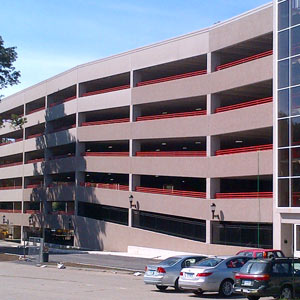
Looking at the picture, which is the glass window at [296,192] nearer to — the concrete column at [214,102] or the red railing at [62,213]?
the concrete column at [214,102]

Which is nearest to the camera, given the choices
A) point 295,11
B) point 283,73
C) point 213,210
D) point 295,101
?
point 295,101

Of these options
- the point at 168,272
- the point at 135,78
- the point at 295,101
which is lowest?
the point at 168,272

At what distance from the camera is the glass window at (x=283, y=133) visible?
40000 millimetres

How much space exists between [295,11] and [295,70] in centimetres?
355

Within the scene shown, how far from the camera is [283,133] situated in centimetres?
4034

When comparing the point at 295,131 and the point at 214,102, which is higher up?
the point at 214,102

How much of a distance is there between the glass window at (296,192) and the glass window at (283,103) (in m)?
4.05

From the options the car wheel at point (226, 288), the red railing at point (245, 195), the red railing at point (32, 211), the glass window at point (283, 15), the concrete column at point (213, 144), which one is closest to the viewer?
the car wheel at point (226, 288)

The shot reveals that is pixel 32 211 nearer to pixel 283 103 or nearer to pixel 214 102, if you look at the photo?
pixel 214 102

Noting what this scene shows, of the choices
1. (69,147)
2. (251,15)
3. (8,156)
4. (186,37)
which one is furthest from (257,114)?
(8,156)

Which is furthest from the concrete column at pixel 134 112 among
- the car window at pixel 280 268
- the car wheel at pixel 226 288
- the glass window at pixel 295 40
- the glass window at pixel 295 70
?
the car window at pixel 280 268

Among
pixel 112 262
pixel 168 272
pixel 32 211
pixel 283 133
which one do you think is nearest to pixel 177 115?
pixel 112 262

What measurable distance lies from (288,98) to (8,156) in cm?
5707

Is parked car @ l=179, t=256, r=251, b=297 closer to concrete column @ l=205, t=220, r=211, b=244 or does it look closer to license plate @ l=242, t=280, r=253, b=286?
license plate @ l=242, t=280, r=253, b=286
